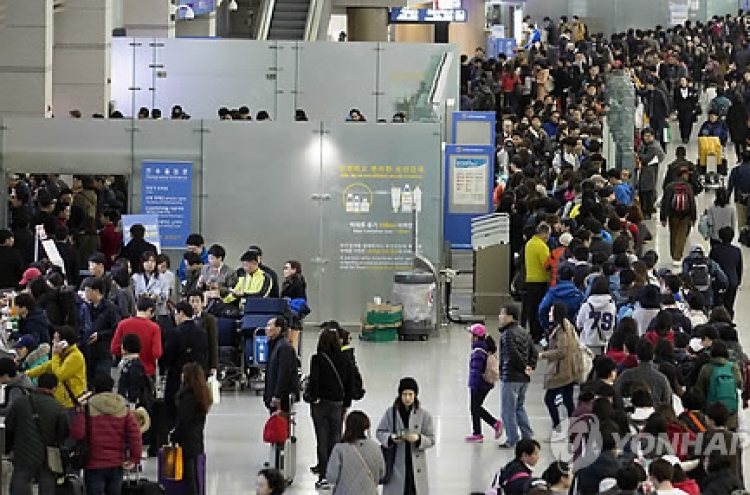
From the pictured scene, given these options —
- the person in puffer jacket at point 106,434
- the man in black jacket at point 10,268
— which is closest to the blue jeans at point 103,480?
the person in puffer jacket at point 106,434

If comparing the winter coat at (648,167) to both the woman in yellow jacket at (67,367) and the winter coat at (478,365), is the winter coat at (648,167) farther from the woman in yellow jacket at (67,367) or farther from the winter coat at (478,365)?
the woman in yellow jacket at (67,367)

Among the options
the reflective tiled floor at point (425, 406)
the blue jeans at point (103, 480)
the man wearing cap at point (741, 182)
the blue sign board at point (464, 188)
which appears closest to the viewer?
the blue jeans at point (103, 480)

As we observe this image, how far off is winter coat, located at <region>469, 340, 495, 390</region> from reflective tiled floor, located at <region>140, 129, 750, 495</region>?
565 mm

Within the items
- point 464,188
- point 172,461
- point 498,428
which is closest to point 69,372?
point 172,461

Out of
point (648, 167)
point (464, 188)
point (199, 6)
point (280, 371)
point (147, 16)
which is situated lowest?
point (280, 371)

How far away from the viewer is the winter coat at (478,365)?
676 inches

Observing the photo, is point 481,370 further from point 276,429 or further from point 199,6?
point 199,6

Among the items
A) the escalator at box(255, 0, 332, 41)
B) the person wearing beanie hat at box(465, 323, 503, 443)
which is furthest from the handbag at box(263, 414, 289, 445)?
the escalator at box(255, 0, 332, 41)

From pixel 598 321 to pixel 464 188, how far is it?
977cm

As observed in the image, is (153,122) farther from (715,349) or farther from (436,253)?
(715,349)

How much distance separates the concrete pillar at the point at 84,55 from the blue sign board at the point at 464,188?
6.36m

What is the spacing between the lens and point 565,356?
16938 mm

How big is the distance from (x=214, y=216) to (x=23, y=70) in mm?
6384

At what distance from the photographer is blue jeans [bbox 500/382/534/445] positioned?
56.2 feet
